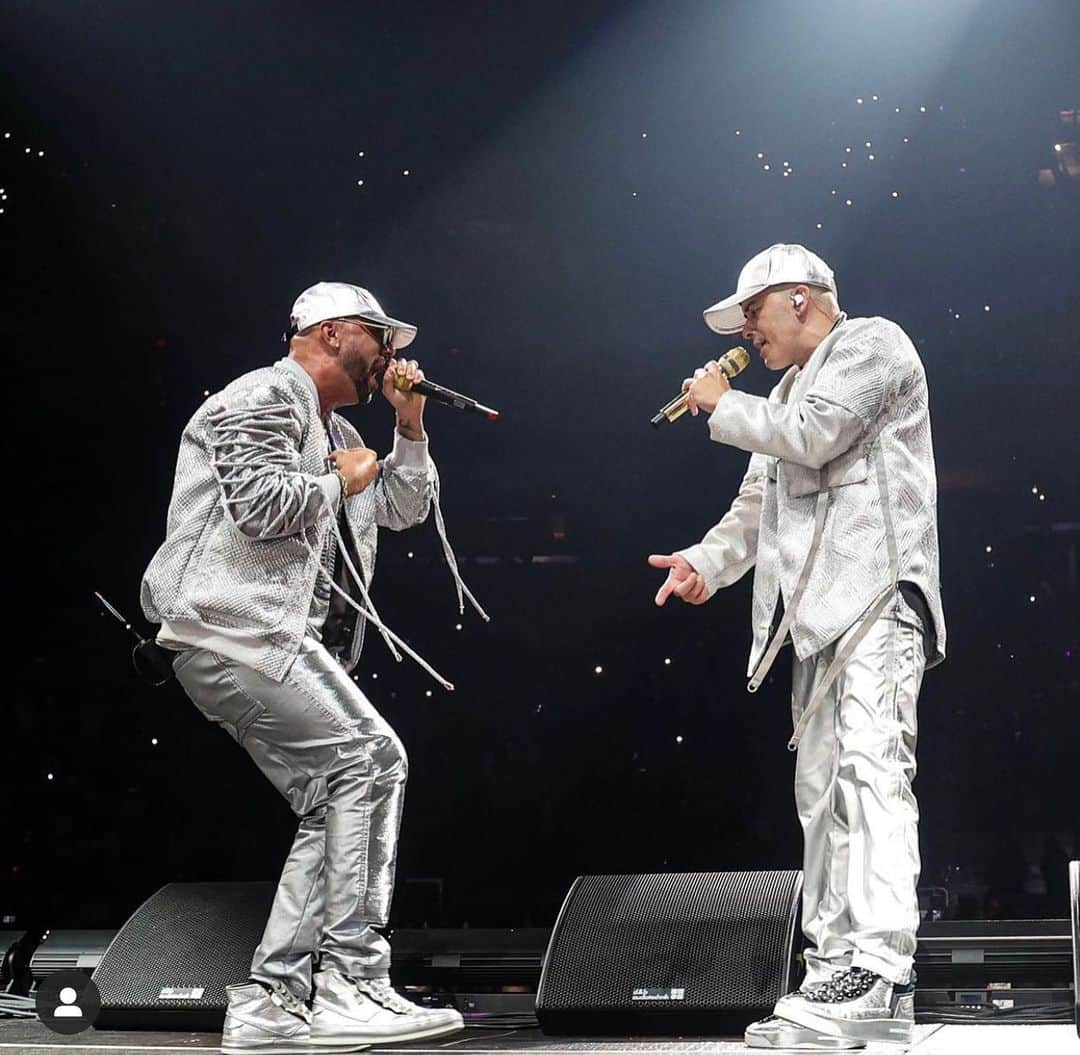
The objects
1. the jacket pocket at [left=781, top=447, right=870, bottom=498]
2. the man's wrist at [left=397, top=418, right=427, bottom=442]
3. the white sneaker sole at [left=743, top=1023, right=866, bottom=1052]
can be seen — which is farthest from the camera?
the man's wrist at [left=397, top=418, right=427, bottom=442]

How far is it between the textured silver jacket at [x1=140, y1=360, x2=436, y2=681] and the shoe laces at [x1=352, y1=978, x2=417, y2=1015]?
20.8 inches

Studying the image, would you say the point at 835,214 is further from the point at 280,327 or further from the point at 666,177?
the point at 280,327

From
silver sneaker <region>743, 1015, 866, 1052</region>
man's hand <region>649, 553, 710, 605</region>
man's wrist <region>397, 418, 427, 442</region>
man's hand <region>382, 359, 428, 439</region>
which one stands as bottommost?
silver sneaker <region>743, 1015, 866, 1052</region>

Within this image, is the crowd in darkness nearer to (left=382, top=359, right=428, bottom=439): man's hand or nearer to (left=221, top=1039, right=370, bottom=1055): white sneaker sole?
(left=382, top=359, right=428, bottom=439): man's hand

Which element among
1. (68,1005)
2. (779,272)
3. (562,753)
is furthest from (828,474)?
(562,753)

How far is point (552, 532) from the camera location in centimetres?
434

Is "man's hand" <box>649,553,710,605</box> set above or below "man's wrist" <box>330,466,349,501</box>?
below

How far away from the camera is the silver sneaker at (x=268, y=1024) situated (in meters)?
2.34

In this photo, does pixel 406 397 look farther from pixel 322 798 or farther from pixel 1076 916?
pixel 1076 916

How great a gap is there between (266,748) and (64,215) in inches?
101

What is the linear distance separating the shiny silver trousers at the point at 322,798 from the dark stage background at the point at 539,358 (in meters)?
1.73

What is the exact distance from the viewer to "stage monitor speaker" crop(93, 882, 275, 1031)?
2.74 meters

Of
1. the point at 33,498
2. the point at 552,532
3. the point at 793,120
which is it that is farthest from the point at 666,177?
the point at 33,498

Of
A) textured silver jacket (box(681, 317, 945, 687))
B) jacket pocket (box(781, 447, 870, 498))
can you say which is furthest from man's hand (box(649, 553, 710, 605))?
jacket pocket (box(781, 447, 870, 498))
